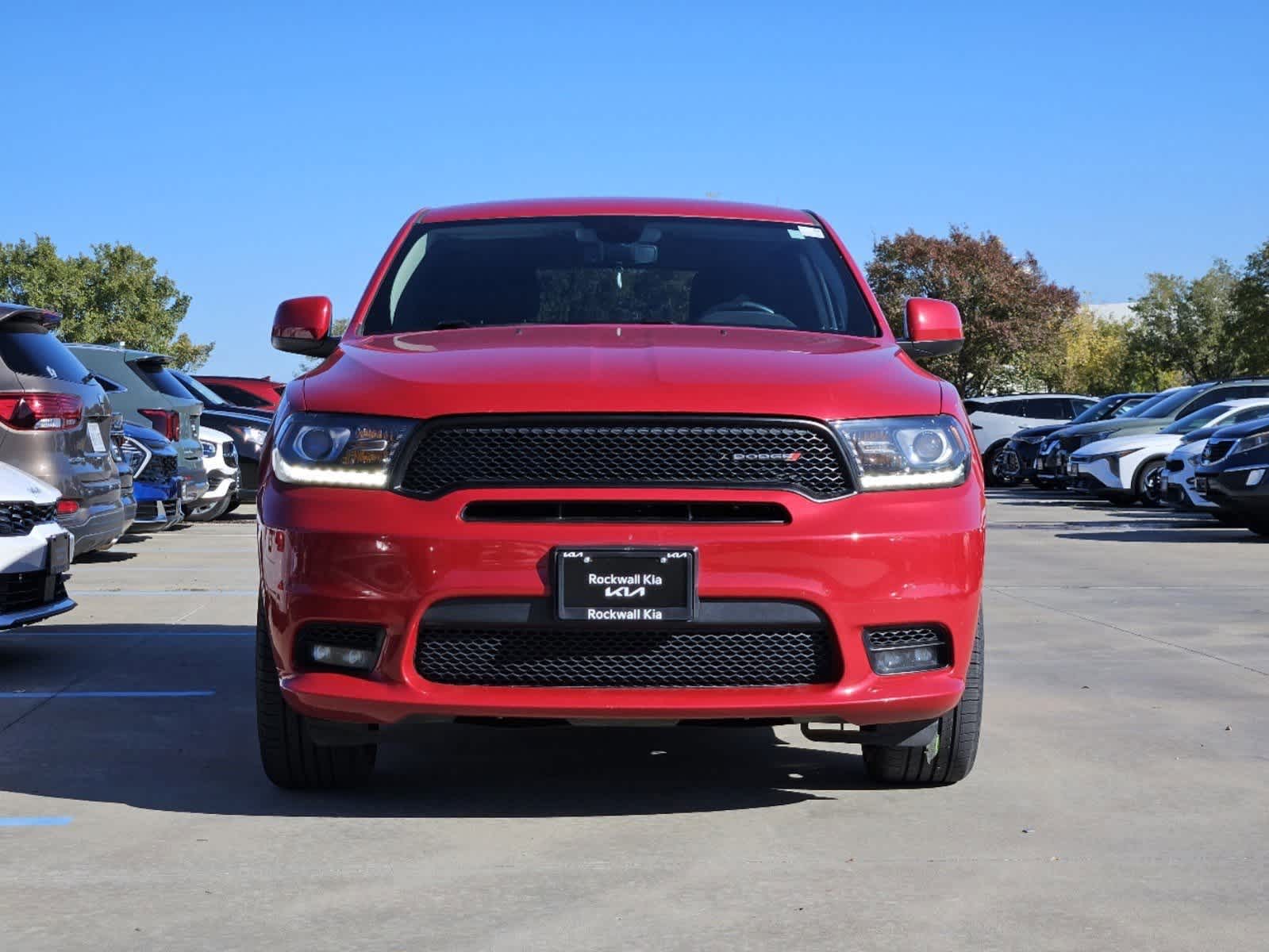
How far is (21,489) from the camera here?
25.0ft

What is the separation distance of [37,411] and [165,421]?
6.04m

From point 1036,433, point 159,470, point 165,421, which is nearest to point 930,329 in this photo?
point 159,470

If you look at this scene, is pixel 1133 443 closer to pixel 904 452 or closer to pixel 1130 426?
pixel 1130 426

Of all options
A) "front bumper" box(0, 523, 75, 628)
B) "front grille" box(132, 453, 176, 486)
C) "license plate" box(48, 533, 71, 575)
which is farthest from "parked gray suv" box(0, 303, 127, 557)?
"front grille" box(132, 453, 176, 486)

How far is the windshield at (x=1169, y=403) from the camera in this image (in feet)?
82.4

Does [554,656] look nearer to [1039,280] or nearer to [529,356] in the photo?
[529,356]

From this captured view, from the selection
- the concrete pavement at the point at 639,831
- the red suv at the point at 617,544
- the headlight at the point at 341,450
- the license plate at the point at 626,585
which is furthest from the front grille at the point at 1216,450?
the headlight at the point at 341,450

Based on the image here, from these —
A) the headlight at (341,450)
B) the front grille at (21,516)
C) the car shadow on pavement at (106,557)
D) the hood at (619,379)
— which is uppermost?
the hood at (619,379)

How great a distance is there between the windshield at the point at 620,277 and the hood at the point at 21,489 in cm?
230

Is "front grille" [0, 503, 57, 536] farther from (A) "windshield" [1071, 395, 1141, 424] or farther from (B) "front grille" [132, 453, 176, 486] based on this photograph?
(A) "windshield" [1071, 395, 1141, 424]

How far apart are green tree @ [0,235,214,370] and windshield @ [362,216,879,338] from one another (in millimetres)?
74969

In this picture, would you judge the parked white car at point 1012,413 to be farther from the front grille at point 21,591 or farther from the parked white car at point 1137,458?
the front grille at point 21,591

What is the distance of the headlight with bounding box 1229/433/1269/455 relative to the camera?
16.7 meters

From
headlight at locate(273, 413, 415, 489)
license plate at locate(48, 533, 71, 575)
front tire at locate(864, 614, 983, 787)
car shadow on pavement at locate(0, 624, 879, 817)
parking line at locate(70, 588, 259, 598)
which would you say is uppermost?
headlight at locate(273, 413, 415, 489)
